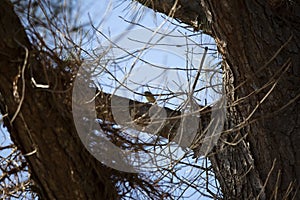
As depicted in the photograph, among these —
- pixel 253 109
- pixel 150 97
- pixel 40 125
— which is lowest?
pixel 40 125

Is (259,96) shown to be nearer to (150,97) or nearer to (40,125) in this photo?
→ (150,97)

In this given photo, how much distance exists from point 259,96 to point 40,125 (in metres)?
0.80

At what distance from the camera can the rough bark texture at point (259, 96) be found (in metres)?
2.52

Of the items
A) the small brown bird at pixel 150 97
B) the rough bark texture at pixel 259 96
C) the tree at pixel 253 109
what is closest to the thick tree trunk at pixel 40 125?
the tree at pixel 253 109

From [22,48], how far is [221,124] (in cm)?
85

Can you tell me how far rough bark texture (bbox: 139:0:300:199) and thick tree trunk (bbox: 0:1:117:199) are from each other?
62 cm

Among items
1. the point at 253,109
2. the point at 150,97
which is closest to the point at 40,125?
the point at 150,97

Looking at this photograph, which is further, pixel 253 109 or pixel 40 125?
pixel 253 109

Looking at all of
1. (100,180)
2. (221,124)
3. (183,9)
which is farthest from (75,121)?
(183,9)

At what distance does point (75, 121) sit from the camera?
214 cm

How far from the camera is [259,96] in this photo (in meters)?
2.54

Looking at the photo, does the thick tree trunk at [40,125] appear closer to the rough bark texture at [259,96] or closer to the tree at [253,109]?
the tree at [253,109]

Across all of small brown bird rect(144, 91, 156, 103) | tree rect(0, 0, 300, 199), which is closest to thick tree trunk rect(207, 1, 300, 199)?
tree rect(0, 0, 300, 199)

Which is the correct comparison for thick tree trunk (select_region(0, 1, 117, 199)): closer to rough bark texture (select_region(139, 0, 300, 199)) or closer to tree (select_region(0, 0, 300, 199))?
tree (select_region(0, 0, 300, 199))
